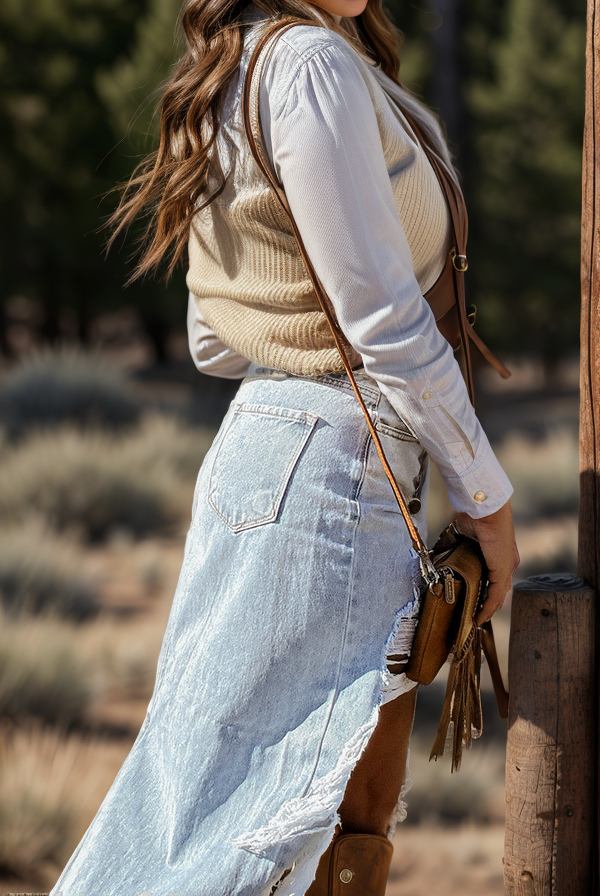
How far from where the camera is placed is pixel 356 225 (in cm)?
111

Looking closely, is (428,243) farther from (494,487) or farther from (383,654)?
Answer: (383,654)

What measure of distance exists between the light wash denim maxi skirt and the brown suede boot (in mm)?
142

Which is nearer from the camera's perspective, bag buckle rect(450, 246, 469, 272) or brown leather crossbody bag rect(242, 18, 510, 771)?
brown leather crossbody bag rect(242, 18, 510, 771)

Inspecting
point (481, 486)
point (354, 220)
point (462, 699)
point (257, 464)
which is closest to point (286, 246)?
point (354, 220)

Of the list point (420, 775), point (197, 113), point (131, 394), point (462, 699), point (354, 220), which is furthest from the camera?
point (131, 394)

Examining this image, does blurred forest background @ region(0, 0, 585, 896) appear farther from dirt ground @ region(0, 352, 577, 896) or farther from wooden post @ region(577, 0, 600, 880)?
wooden post @ region(577, 0, 600, 880)

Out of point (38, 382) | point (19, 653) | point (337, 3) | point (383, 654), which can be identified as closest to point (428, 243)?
point (337, 3)

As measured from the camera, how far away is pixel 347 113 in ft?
3.62

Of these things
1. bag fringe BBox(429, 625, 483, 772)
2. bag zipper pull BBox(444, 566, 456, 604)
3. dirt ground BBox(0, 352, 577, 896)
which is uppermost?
bag zipper pull BBox(444, 566, 456, 604)

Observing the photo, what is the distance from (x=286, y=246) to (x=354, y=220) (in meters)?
0.16

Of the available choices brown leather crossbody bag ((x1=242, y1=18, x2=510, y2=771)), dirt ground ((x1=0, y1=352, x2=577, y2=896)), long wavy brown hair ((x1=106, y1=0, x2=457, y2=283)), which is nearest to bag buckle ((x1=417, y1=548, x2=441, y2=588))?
brown leather crossbody bag ((x1=242, y1=18, x2=510, y2=771))

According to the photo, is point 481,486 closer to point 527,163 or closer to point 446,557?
point 446,557

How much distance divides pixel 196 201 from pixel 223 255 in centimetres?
9

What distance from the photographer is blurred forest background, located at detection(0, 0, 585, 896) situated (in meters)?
3.52
